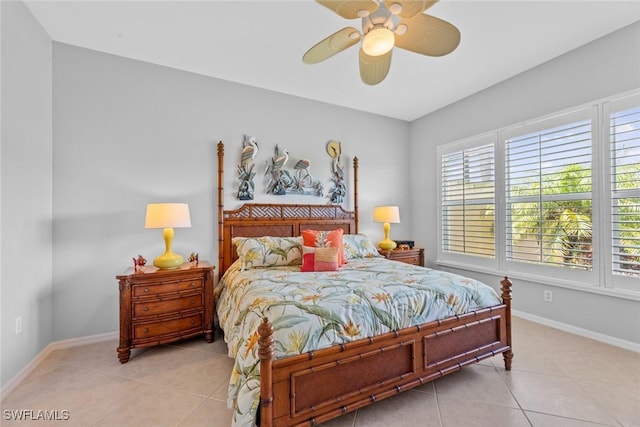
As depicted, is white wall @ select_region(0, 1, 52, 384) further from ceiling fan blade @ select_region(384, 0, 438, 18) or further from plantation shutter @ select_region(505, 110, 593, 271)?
plantation shutter @ select_region(505, 110, 593, 271)

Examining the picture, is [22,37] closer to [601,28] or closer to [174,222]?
[174,222]

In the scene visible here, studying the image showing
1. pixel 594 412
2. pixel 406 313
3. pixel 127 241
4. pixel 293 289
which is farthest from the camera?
pixel 127 241

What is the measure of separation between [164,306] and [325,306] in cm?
169

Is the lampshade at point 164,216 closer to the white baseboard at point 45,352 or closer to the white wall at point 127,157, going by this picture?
the white wall at point 127,157

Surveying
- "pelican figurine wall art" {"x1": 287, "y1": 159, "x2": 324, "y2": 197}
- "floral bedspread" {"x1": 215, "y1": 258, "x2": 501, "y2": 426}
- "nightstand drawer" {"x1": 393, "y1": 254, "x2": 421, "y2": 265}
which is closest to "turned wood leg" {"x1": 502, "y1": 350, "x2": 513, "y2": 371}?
"floral bedspread" {"x1": 215, "y1": 258, "x2": 501, "y2": 426}

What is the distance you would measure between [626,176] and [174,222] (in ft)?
13.6

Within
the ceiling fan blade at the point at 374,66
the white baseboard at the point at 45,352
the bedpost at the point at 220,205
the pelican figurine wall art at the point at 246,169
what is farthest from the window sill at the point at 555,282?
the white baseboard at the point at 45,352

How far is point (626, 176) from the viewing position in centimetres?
249

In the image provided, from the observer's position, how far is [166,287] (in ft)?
8.20

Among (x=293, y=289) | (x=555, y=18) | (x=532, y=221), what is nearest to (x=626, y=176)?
(x=532, y=221)

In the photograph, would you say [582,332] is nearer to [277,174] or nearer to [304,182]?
[304,182]

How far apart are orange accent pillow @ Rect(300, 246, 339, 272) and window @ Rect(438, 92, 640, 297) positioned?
232 centimetres

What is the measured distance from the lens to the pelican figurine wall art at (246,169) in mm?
3375

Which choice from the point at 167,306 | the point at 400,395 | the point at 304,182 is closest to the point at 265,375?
the point at 400,395
